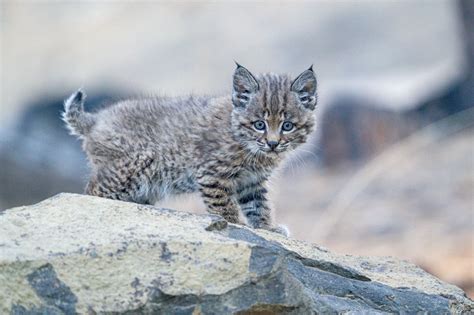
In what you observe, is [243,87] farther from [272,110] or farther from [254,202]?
[254,202]

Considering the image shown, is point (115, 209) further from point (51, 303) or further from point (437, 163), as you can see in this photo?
point (437, 163)

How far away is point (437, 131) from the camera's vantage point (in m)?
16.8

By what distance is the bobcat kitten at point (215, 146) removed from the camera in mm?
8789

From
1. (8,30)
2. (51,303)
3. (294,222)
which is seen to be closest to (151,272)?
(51,303)

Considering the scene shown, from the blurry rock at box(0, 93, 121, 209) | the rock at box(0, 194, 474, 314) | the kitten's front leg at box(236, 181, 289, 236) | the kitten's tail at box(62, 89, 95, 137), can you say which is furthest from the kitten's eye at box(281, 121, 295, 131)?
the blurry rock at box(0, 93, 121, 209)

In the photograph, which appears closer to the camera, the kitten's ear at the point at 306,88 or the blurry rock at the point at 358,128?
the kitten's ear at the point at 306,88

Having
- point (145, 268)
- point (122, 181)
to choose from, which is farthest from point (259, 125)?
point (145, 268)

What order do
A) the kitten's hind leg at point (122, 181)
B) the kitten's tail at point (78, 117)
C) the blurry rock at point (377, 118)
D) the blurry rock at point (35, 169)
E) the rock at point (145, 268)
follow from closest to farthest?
the rock at point (145, 268), the kitten's hind leg at point (122, 181), the kitten's tail at point (78, 117), the blurry rock at point (35, 169), the blurry rock at point (377, 118)

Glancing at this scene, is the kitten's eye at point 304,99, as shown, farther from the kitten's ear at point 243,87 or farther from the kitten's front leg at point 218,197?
the kitten's front leg at point 218,197

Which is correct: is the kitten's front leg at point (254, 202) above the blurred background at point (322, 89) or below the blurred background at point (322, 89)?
below

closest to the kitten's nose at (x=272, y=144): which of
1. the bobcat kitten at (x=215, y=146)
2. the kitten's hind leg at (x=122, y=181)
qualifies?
the bobcat kitten at (x=215, y=146)

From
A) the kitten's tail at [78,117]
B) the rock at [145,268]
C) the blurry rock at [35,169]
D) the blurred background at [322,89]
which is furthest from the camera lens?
the blurry rock at [35,169]

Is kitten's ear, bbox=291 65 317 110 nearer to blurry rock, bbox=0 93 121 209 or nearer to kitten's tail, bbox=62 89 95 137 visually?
kitten's tail, bbox=62 89 95 137

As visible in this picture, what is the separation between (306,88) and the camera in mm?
8969
